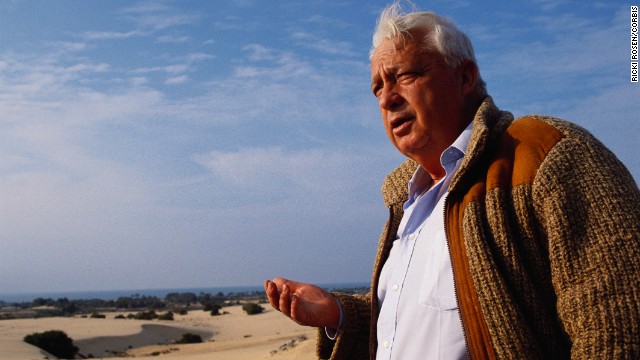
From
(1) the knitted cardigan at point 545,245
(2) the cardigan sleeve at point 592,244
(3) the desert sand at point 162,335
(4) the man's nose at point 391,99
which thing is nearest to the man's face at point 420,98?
(4) the man's nose at point 391,99

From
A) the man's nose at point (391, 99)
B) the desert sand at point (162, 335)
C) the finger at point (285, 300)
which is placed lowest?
the desert sand at point (162, 335)

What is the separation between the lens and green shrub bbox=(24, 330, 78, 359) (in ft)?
78.9

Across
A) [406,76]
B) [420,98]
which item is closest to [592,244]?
[420,98]

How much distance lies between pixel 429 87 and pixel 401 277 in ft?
2.58

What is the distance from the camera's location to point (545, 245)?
7.39 ft

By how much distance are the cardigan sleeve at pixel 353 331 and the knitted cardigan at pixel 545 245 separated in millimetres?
1011

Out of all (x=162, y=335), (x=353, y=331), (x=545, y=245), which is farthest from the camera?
(x=162, y=335)

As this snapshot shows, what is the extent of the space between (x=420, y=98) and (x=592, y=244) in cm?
99

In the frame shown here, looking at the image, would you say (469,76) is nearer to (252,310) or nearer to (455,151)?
(455,151)

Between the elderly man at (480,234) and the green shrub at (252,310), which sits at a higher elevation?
the elderly man at (480,234)

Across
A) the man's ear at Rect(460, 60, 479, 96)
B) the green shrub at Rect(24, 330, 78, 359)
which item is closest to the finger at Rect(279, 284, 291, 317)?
the man's ear at Rect(460, 60, 479, 96)

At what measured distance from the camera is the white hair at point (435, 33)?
2805 mm

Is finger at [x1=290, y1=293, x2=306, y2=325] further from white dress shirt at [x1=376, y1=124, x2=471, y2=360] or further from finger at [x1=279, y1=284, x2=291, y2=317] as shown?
white dress shirt at [x1=376, y1=124, x2=471, y2=360]

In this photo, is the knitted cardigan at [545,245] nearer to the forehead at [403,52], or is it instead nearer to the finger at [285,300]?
the forehead at [403,52]
